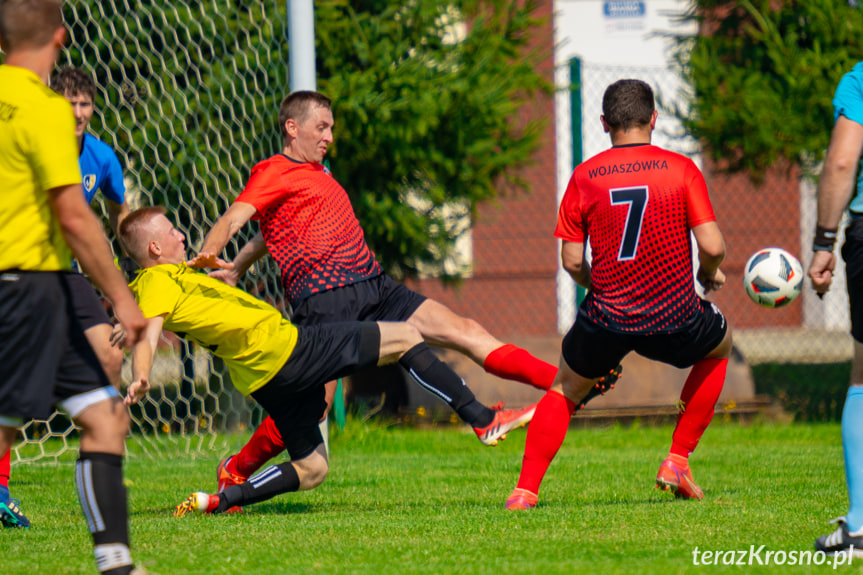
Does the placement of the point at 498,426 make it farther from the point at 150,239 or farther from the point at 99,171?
the point at 99,171

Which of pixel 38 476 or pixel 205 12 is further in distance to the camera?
pixel 205 12

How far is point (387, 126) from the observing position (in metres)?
8.17

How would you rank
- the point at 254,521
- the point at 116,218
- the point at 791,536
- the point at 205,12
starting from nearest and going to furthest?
the point at 791,536 → the point at 254,521 → the point at 116,218 → the point at 205,12

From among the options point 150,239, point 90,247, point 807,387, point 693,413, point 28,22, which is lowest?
point 807,387

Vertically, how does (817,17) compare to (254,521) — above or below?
above

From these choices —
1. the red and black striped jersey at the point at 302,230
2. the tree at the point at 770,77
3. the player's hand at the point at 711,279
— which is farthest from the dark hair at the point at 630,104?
the tree at the point at 770,77

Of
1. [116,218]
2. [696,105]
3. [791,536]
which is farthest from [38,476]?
[696,105]

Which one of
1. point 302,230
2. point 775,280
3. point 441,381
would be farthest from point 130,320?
point 775,280

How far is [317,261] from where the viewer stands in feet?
16.9

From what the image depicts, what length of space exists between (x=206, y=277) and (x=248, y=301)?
207 mm

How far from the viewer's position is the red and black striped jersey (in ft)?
16.8

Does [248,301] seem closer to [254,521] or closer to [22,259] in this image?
[254,521]

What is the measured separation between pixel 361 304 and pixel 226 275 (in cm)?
67

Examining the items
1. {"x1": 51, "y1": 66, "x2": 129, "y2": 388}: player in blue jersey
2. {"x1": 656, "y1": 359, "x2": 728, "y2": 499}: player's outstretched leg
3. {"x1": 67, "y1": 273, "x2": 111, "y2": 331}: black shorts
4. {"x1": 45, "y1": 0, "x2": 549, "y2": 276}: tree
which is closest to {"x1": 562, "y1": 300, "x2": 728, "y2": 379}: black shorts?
{"x1": 656, "y1": 359, "x2": 728, "y2": 499}: player's outstretched leg
